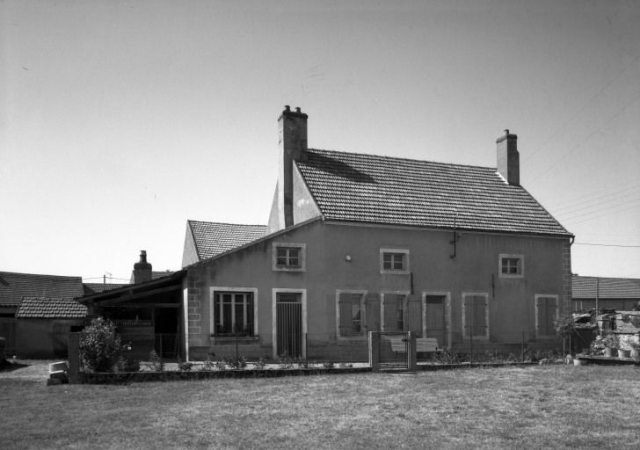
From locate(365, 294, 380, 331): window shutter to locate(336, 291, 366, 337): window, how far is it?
0.58 ft

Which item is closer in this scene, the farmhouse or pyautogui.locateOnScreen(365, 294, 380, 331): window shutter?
the farmhouse

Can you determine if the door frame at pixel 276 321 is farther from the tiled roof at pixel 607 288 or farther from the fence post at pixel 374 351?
the tiled roof at pixel 607 288

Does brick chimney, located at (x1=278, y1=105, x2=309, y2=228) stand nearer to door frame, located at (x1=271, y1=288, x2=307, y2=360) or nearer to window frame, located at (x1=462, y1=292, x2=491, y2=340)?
door frame, located at (x1=271, y1=288, x2=307, y2=360)

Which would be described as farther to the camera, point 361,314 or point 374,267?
point 374,267

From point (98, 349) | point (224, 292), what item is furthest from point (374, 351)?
point (98, 349)

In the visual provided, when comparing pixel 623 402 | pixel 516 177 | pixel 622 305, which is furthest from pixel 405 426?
pixel 622 305

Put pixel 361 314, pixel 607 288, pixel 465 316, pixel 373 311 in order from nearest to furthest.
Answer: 1. pixel 361 314
2. pixel 373 311
3. pixel 465 316
4. pixel 607 288

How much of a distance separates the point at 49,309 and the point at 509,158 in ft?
70.3

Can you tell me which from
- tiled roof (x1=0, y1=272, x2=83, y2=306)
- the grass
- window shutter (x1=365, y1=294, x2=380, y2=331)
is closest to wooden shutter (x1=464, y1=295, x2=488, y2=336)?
window shutter (x1=365, y1=294, x2=380, y2=331)

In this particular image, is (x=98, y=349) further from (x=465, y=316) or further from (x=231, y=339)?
(x=465, y=316)

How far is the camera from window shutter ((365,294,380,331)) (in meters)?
22.0

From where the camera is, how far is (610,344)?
21.6 metres

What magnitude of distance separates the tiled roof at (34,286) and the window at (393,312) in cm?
1657

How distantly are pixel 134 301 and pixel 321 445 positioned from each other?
15470mm
